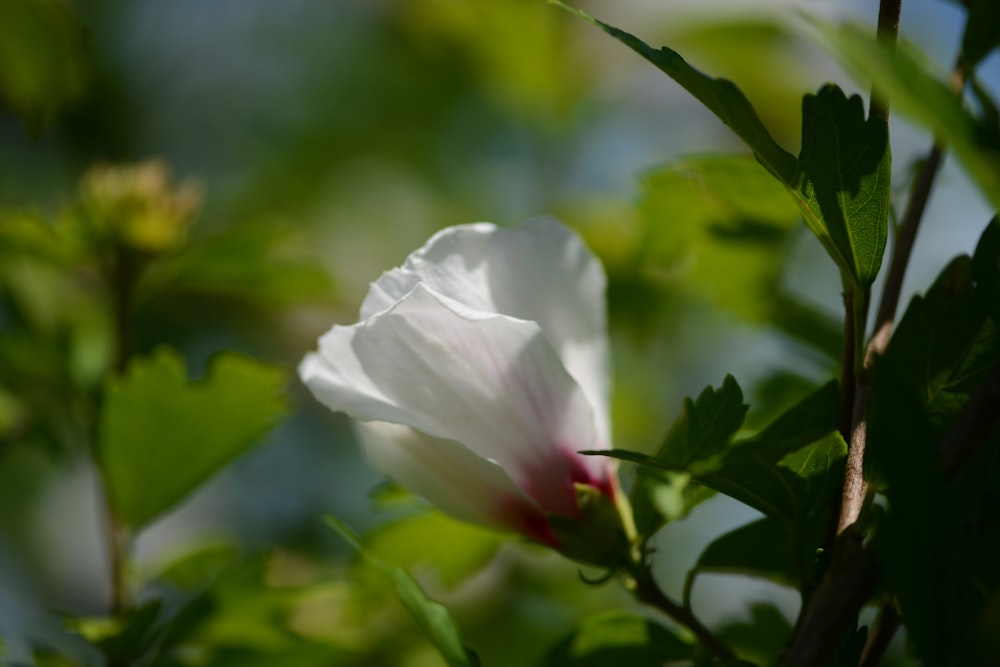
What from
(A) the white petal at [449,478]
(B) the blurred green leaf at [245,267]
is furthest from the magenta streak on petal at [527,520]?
(B) the blurred green leaf at [245,267]

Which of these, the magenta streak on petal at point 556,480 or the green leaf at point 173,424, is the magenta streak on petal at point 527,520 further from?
the green leaf at point 173,424

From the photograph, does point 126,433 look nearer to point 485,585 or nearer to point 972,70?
point 972,70

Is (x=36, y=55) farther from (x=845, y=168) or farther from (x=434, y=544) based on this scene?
(x=845, y=168)

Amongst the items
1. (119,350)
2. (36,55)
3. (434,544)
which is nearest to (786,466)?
(434,544)

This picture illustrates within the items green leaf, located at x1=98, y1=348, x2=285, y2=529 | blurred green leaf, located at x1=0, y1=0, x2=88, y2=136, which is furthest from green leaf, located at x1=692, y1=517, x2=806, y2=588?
blurred green leaf, located at x1=0, y1=0, x2=88, y2=136

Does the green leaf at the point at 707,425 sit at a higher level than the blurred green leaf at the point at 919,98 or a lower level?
lower

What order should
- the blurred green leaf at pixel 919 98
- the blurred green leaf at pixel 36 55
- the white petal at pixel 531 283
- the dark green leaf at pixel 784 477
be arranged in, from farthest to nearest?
the blurred green leaf at pixel 36 55 → the white petal at pixel 531 283 → the dark green leaf at pixel 784 477 → the blurred green leaf at pixel 919 98

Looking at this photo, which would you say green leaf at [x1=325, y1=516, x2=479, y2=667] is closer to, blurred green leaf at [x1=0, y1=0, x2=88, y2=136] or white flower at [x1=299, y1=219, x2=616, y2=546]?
white flower at [x1=299, y1=219, x2=616, y2=546]

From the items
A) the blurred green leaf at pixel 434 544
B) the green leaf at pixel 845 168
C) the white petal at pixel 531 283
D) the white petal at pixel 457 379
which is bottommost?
the blurred green leaf at pixel 434 544
